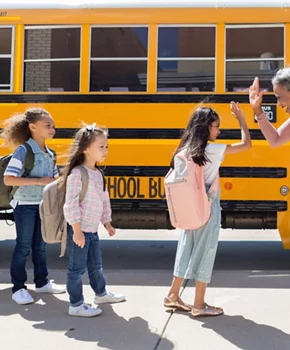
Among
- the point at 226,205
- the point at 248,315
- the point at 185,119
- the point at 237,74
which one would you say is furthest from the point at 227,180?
the point at 248,315

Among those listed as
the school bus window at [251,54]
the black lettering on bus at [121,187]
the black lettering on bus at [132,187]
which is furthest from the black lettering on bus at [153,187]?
the school bus window at [251,54]

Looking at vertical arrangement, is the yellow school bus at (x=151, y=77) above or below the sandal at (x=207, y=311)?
above

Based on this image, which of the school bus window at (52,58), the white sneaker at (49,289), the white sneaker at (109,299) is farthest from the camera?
the school bus window at (52,58)

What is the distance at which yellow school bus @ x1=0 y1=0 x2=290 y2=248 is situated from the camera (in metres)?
4.88

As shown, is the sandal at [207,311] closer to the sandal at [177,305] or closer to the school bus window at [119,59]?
the sandal at [177,305]

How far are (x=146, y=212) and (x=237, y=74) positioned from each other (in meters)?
1.77

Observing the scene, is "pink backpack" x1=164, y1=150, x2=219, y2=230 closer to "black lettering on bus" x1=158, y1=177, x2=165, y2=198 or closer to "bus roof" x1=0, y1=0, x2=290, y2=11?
"black lettering on bus" x1=158, y1=177, x2=165, y2=198

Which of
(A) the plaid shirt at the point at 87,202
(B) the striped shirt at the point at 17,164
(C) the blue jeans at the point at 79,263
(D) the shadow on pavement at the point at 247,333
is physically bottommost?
(D) the shadow on pavement at the point at 247,333

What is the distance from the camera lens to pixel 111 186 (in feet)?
16.5

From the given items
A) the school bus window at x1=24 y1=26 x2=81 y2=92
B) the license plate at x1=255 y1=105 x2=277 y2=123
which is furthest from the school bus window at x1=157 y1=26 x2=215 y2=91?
the school bus window at x1=24 y1=26 x2=81 y2=92

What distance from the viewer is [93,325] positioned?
3.25 meters

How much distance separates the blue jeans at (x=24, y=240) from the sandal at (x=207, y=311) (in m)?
1.39

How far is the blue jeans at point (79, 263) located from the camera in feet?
10.8

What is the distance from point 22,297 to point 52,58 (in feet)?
8.61
